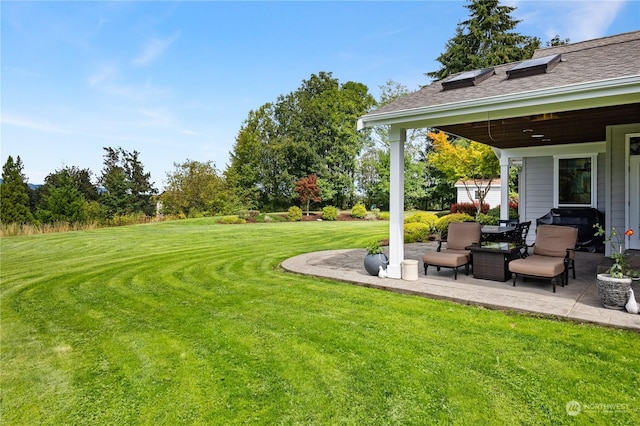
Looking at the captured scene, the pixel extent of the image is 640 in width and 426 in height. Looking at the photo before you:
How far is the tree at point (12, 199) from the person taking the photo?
17.1m

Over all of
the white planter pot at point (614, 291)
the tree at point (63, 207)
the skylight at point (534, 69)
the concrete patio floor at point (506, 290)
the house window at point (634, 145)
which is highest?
the skylight at point (534, 69)

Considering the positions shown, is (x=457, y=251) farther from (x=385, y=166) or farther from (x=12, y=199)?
(x=385, y=166)

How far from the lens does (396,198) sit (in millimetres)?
6066

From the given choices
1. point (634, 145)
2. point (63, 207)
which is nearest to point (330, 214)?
point (63, 207)

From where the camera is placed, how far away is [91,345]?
12.5ft

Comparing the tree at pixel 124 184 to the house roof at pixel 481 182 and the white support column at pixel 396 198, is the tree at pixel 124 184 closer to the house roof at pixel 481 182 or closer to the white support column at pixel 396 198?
the house roof at pixel 481 182

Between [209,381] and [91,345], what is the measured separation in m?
1.69

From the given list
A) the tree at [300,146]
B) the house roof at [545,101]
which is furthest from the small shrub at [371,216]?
the house roof at [545,101]

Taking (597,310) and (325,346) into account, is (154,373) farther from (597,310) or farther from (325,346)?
(597,310)

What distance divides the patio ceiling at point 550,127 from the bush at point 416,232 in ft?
10.3

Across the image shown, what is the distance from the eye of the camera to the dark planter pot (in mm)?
6359

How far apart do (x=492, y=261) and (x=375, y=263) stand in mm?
1886

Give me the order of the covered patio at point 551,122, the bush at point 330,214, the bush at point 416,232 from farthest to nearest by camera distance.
Answer: 1. the bush at point 330,214
2. the bush at point 416,232
3. the covered patio at point 551,122

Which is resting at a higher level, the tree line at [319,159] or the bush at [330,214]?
the tree line at [319,159]
